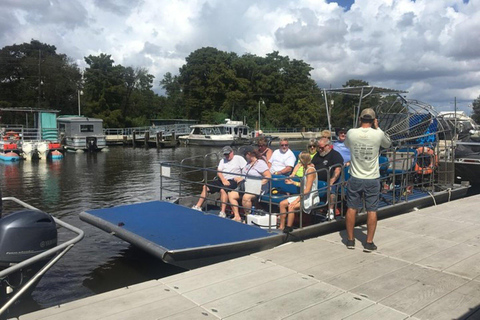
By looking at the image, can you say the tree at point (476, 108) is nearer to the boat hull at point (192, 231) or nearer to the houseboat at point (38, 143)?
the houseboat at point (38, 143)

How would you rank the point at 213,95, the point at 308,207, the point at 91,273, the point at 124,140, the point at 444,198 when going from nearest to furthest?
the point at 308,207 → the point at 91,273 → the point at 444,198 → the point at 124,140 → the point at 213,95

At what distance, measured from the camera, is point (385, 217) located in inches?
320

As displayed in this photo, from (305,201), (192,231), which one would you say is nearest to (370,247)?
(305,201)

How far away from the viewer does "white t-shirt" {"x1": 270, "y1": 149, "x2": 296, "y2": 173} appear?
8703 mm

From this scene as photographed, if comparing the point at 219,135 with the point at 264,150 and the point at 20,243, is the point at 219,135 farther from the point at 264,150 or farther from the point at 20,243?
the point at 20,243

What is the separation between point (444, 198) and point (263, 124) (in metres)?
62.6

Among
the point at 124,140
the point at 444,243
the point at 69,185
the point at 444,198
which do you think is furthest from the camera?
the point at 124,140

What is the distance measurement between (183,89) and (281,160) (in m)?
69.0

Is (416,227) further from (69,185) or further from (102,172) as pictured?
(102,172)

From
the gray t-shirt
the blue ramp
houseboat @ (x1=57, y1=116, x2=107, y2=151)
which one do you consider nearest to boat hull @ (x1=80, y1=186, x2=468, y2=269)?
the blue ramp

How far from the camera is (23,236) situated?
416 cm

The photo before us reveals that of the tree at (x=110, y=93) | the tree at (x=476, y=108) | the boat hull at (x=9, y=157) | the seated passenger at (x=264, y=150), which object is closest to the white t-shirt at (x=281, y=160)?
the seated passenger at (x=264, y=150)

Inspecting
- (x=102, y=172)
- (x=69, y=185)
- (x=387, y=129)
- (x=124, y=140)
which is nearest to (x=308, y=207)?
(x=387, y=129)

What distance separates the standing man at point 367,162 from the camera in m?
5.77
